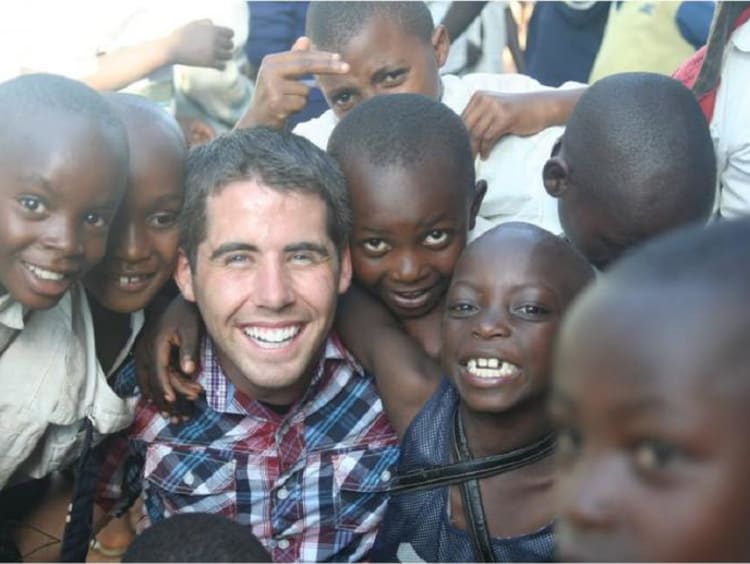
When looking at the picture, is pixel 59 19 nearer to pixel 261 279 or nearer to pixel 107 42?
pixel 107 42

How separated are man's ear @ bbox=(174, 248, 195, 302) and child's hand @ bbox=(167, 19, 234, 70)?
1617 mm

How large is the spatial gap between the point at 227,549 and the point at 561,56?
12.2 feet

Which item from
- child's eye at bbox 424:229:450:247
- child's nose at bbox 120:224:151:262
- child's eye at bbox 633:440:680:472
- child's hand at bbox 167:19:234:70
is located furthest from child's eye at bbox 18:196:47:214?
child's hand at bbox 167:19:234:70

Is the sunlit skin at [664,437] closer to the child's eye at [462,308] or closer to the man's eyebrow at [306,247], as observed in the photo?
the child's eye at [462,308]

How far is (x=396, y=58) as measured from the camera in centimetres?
365

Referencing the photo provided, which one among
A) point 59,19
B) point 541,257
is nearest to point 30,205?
point 541,257

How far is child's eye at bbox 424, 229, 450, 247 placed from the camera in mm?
2932

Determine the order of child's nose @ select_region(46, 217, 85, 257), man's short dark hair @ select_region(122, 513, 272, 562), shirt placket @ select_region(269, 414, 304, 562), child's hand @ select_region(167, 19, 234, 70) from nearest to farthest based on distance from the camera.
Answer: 1. man's short dark hair @ select_region(122, 513, 272, 562)
2. child's nose @ select_region(46, 217, 85, 257)
3. shirt placket @ select_region(269, 414, 304, 562)
4. child's hand @ select_region(167, 19, 234, 70)

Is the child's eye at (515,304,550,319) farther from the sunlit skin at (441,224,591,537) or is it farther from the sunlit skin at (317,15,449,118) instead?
the sunlit skin at (317,15,449,118)

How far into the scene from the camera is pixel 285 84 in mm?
3256

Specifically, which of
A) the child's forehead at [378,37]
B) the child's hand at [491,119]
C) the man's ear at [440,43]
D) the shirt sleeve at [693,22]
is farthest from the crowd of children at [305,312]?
the shirt sleeve at [693,22]

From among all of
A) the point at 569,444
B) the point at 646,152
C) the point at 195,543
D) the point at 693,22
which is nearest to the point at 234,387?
the point at 195,543

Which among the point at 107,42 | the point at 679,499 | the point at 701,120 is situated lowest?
the point at 107,42

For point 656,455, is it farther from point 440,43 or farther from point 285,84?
point 440,43
